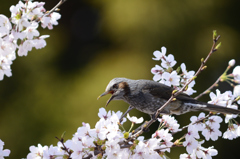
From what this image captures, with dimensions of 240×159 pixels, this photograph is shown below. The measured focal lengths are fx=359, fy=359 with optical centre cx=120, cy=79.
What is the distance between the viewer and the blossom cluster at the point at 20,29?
5.15ft

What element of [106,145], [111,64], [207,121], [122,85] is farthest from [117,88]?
[111,64]

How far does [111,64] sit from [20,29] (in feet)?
11.1

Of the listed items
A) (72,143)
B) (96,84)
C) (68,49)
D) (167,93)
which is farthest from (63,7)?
(72,143)

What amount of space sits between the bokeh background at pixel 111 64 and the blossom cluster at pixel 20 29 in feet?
9.29

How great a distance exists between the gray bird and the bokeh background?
2.41 m

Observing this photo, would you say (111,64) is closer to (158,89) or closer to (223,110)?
(158,89)

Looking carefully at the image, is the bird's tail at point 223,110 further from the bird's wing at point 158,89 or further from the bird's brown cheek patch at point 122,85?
the bird's brown cheek patch at point 122,85

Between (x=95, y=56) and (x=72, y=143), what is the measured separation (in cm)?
396

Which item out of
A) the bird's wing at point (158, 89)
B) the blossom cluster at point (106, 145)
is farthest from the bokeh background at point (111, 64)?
the blossom cluster at point (106, 145)

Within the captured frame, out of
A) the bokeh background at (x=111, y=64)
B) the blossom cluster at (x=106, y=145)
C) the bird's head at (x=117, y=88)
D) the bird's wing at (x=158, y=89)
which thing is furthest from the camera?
the bokeh background at (x=111, y=64)

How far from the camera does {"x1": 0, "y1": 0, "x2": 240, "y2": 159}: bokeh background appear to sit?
4.76 metres

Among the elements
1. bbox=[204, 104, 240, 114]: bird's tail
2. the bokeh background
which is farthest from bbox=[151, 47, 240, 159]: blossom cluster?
the bokeh background

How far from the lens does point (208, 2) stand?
5.26m

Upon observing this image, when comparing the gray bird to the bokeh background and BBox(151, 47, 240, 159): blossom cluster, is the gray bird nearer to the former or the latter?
BBox(151, 47, 240, 159): blossom cluster
